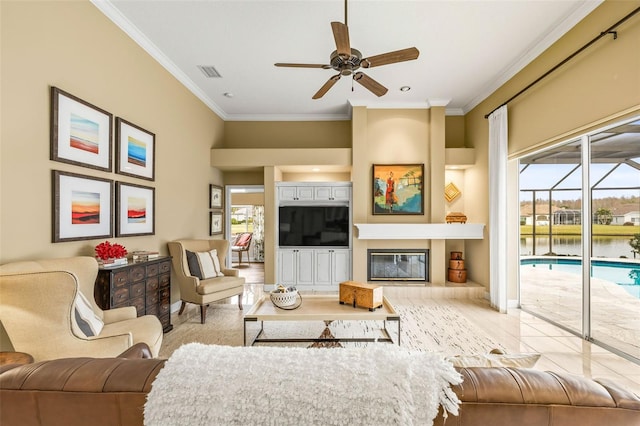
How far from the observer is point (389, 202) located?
536 cm

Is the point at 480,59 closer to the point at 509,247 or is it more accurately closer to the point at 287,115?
the point at 509,247

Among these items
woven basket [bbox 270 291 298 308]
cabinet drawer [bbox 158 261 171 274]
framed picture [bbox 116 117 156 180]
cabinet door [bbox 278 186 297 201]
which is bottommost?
woven basket [bbox 270 291 298 308]

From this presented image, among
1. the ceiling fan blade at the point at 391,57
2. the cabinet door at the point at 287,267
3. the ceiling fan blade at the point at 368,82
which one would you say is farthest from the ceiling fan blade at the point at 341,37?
the cabinet door at the point at 287,267

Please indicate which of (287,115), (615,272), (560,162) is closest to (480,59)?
(560,162)

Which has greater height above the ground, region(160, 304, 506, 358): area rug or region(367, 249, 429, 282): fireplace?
region(367, 249, 429, 282): fireplace

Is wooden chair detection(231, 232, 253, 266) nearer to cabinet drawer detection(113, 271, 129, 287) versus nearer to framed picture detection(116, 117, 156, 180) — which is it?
framed picture detection(116, 117, 156, 180)

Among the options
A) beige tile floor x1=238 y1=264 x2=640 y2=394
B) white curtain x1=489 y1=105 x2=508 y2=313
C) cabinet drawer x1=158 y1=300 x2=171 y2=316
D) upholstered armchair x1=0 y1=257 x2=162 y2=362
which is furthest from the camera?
white curtain x1=489 y1=105 x2=508 y2=313

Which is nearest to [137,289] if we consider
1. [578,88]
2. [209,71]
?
[209,71]

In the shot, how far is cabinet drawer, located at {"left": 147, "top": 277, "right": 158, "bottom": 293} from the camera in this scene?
3076 mm

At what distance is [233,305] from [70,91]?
316cm

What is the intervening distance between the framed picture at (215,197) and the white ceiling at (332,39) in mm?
1558

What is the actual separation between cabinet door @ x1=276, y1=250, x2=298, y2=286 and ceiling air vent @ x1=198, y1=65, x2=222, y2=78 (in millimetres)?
2975

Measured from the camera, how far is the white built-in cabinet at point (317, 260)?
17.8 ft

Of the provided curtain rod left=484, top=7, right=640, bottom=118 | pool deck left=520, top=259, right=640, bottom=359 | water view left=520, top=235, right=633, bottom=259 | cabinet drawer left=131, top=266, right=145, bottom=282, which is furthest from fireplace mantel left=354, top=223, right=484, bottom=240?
cabinet drawer left=131, top=266, right=145, bottom=282
